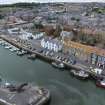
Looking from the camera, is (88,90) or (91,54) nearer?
(88,90)

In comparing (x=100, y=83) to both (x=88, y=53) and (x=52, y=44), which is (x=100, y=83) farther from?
(x=52, y=44)

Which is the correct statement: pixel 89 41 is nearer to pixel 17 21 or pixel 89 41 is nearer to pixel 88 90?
pixel 88 90

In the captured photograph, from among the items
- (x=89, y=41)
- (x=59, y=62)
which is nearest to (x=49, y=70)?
(x=59, y=62)

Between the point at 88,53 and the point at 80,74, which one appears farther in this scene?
the point at 88,53

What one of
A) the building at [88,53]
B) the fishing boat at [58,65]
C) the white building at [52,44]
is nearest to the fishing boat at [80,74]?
the fishing boat at [58,65]

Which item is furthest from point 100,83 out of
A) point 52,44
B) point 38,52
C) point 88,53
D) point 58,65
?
point 38,52
